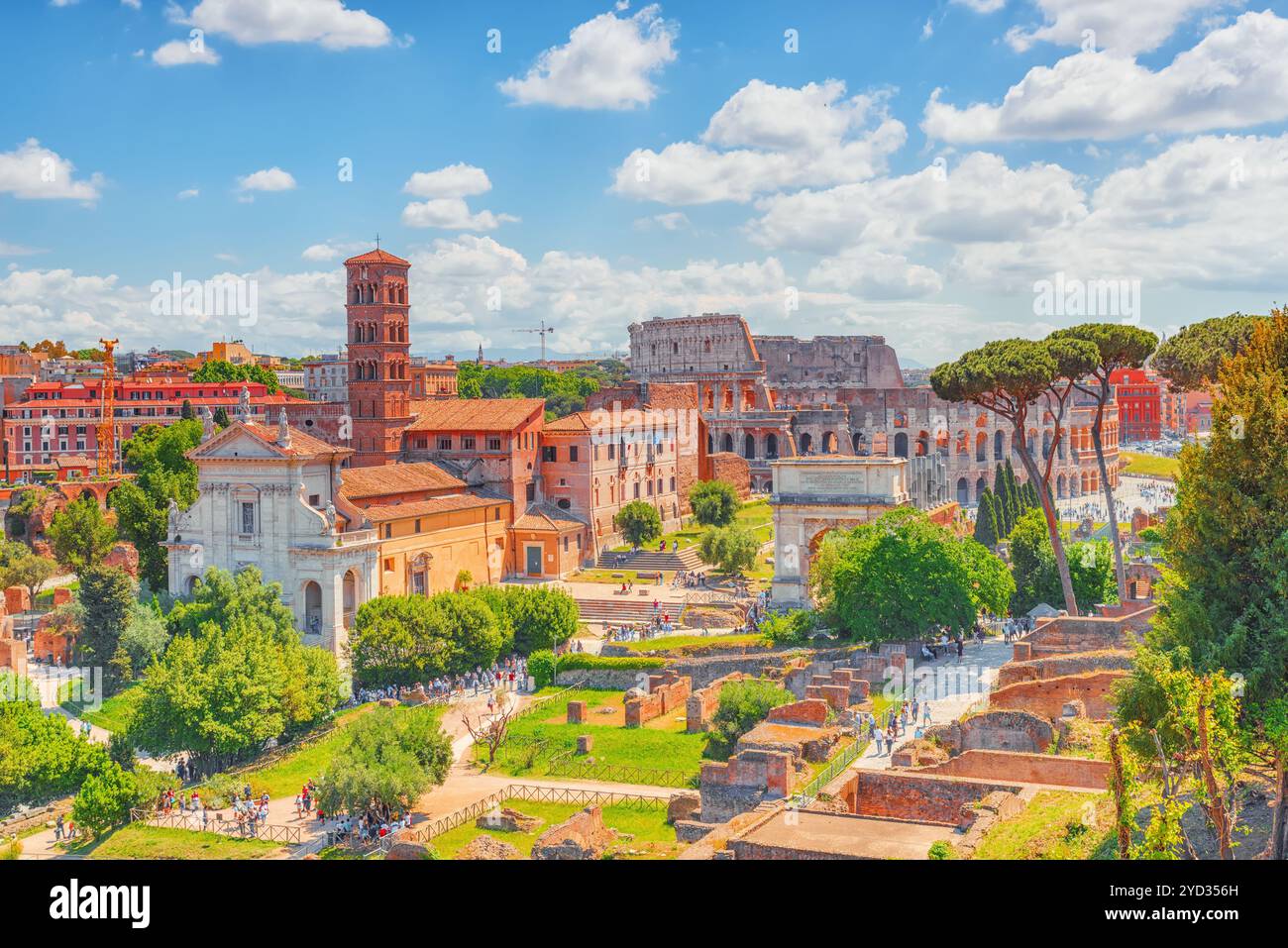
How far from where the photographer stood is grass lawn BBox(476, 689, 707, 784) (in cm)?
3244

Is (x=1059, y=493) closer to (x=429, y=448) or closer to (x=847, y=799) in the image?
(x=429, y=448)

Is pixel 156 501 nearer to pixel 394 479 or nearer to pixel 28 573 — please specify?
pixel 28 573

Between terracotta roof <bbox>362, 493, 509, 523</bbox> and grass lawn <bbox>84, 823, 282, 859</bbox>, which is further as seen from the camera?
terracotta roof <bbox>362, 493, 509, 523</bbox>

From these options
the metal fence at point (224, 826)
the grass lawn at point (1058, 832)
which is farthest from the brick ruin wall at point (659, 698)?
the grass lawn at point (1058, 832)

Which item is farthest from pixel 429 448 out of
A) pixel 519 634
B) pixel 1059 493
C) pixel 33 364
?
pixel 33 364

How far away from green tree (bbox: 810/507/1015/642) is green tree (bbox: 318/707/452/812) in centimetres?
1497

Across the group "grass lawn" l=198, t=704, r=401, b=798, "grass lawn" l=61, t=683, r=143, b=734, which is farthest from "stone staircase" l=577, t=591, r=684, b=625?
"grass lawn" l=61, t=683, r=143, b=734

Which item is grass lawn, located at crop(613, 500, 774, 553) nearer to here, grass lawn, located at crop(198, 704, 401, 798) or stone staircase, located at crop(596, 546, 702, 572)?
stone staircase, located at crop(596, 546, 702, 572)

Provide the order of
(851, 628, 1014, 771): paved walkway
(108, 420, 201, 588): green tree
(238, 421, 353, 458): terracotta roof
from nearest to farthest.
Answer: (851, 628, 1014, 771): paved walkway, (238, 421, 353, 458): terracotta roof, (108, 420, 201, 588): green tree

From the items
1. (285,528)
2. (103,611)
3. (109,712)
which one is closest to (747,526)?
(285,528)

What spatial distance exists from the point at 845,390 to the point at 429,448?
58.7 metres

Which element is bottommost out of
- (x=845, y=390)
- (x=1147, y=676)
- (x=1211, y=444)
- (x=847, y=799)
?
(x=847, y=799)

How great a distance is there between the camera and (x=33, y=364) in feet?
353
